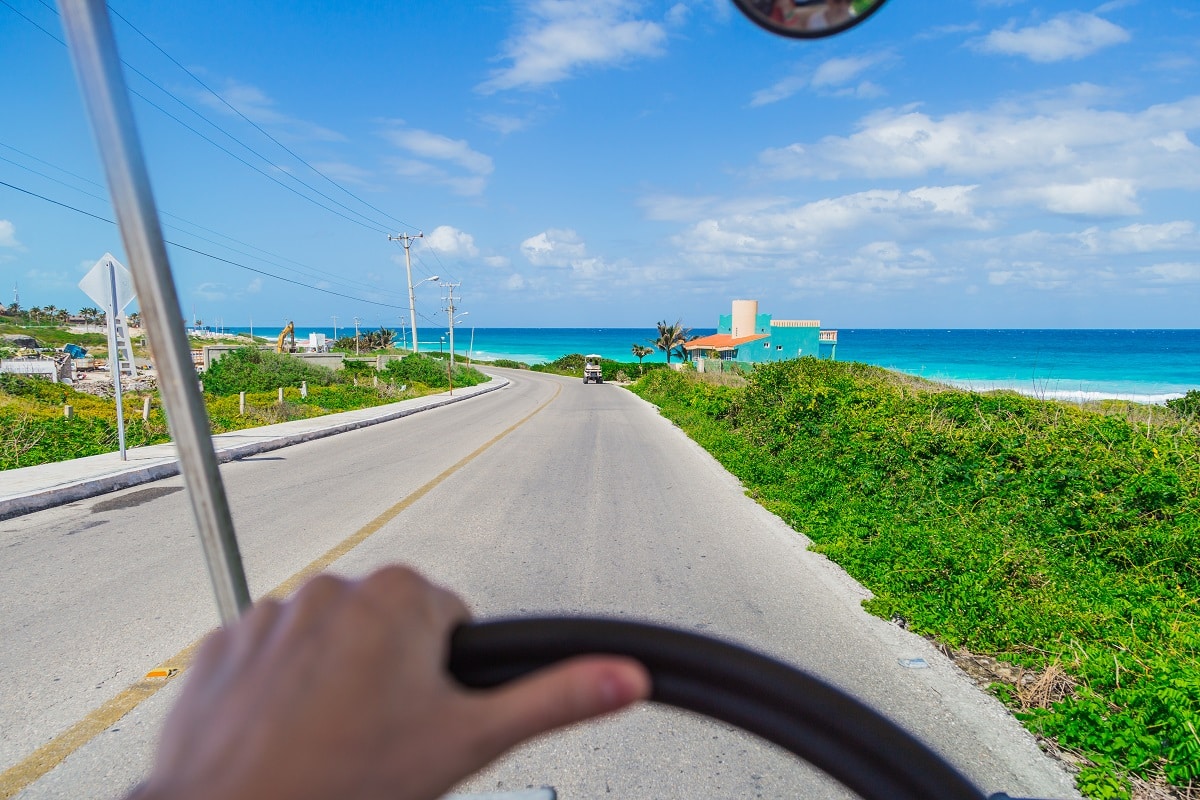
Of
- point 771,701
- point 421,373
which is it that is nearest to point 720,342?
point 421,373

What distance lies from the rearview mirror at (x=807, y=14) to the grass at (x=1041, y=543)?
329cm

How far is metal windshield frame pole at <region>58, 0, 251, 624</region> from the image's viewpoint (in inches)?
26.7

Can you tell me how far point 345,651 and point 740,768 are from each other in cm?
309

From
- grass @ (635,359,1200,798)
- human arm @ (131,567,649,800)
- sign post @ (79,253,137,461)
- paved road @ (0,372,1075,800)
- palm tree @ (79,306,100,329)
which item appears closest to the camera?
human arm @ (131,567,649,800)

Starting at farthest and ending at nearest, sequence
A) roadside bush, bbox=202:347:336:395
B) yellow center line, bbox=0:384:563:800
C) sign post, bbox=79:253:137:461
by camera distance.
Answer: roadside bush, bbox=202:347:336:395
sign post, bbox=79:253:137:461
yellow center line, bbox=0:384:563:800

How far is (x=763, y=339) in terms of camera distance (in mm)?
52906

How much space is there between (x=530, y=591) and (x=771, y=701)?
481cm

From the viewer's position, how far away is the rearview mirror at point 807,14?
2.94 ft

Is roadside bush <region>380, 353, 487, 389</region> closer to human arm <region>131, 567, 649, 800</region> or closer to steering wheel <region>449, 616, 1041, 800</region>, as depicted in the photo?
steering wheel <region>449, 616, 1041, 800</region>

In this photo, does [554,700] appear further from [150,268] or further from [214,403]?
[214,403]

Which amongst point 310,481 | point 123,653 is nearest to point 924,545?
point 123,653

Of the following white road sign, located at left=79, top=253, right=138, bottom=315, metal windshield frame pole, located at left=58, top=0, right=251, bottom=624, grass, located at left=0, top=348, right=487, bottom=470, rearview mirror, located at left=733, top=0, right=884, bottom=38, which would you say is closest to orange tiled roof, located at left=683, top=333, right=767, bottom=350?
grass, located at left=0, top=348, right=487, bottom=470

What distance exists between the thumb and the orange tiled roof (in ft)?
177

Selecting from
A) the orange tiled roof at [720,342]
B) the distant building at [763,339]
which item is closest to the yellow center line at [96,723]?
the distant building at [763,339]
